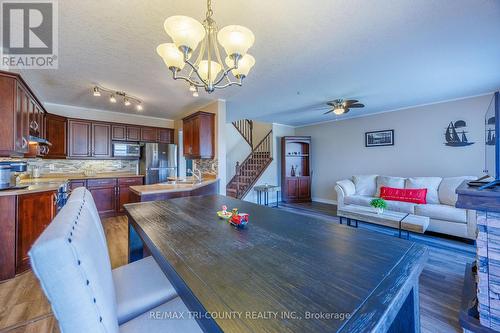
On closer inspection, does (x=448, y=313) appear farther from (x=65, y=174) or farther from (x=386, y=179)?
(x=65, y=174)

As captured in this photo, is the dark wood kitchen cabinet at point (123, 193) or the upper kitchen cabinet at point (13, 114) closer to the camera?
the upper kitchen cabinet at point (13, 114)

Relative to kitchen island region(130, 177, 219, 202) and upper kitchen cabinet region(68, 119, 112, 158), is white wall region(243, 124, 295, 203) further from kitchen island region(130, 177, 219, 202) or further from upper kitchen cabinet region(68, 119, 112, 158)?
upper kitchen cabinet region(68, 119, 112, 158)

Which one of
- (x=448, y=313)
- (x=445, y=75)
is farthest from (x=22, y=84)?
(x=445, y=75)

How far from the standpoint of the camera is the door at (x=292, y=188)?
6248 millimetres

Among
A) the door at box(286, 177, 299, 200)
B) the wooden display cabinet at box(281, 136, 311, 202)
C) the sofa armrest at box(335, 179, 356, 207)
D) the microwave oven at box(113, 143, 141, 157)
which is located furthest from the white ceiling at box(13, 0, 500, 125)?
the door at box(286, 177, 299, 200)

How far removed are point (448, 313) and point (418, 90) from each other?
355 cm

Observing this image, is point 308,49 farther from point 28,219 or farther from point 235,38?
point 28,219

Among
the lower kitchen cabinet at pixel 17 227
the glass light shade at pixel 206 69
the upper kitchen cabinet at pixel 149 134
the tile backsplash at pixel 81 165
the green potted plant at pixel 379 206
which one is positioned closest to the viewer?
the glass light shade at pixel 206 69

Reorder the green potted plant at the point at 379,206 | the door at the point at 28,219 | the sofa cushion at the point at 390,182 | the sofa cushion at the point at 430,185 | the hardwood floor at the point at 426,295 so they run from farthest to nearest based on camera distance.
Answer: the sofa cushion at the point at 390,182 < the sofa cushion at the point at 430,185 < the green potted plant at the point at 379,206 < the door at the point at 28,219 < the hardwood floor at the point at 426,295

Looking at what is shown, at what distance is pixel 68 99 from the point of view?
13.1 ft

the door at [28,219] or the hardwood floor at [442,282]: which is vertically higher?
the door at [28,219]

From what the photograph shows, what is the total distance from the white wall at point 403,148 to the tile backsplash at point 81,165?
5.48m

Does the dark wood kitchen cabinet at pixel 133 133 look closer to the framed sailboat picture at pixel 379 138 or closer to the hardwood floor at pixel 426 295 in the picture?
the hardwood floor at pixel 426 295

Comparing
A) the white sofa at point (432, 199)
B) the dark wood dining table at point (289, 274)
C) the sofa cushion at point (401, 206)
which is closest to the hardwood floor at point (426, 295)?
the white sofa at point (432, 199)
